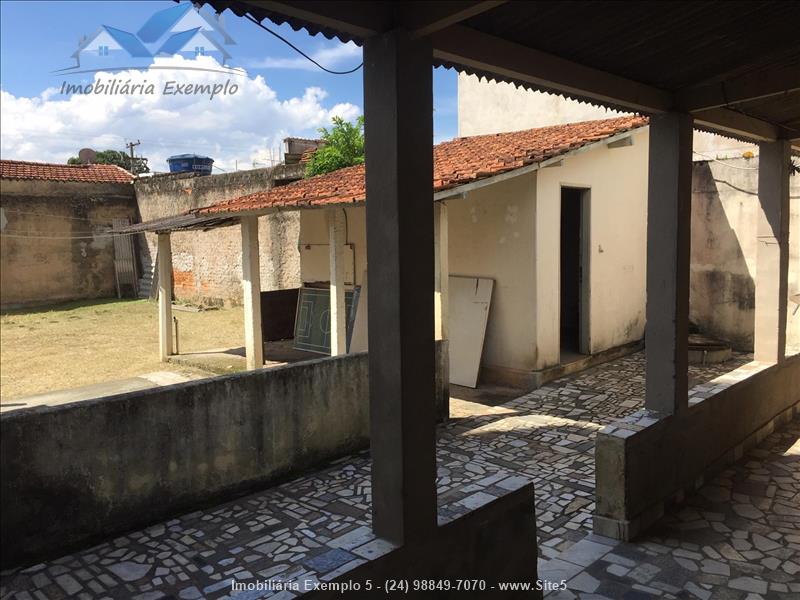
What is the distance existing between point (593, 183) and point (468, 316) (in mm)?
3261

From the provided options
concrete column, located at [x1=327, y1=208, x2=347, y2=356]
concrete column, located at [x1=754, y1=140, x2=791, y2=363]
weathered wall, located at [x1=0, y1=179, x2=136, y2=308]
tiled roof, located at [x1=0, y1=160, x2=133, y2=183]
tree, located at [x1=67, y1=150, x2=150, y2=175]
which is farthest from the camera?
tree, located at [x1=67, y1=150, x2=150, y2=175]

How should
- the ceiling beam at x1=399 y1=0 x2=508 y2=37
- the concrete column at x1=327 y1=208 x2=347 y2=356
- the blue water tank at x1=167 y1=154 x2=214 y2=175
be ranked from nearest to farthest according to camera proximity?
the ceiling beam at x1=399 y1=0 x2=508 y2=37 → the concrete column at x1=327 y1=208 x2=347 y2=356 → the blue water tank at x1=167 y1=154 x2=214 y2=175

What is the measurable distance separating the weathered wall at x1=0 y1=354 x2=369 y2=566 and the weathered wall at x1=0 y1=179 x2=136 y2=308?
17.0 m

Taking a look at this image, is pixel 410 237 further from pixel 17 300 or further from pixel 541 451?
pixel 17 300

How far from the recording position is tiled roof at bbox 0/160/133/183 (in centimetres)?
2133

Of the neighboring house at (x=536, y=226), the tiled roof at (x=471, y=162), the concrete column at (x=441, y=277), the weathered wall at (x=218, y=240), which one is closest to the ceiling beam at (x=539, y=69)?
the tiled roof at (x=471, y=162)

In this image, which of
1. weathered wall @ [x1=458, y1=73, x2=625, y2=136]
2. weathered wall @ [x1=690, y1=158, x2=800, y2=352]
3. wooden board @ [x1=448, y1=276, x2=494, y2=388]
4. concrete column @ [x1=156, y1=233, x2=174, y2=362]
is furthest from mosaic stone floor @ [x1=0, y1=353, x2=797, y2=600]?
weathered wall @ [x1=458, y1=73, x2=625, y2=136]

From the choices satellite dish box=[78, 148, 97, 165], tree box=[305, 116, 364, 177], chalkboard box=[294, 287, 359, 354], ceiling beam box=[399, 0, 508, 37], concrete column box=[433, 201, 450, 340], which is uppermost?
satellite dish box=[78, 148, 97, 165]

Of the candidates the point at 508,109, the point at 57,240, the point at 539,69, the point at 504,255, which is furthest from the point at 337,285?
the point at 57,240

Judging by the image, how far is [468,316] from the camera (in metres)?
9.92

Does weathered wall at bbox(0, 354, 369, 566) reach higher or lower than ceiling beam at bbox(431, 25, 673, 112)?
lower

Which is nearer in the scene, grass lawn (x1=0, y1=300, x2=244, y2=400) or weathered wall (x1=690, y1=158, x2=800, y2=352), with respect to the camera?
weathered wall (x1=690, y1=158, x2=800, y2=352)

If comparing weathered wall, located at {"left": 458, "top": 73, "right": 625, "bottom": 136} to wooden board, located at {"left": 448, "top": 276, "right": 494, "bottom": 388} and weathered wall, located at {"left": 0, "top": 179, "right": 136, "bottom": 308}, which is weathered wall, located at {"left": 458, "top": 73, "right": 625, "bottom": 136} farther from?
weathered wall, located at {"left": 0, "top": 179, "right": 136, "bottom": 308}

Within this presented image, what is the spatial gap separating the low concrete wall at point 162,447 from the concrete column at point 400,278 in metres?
3.29
